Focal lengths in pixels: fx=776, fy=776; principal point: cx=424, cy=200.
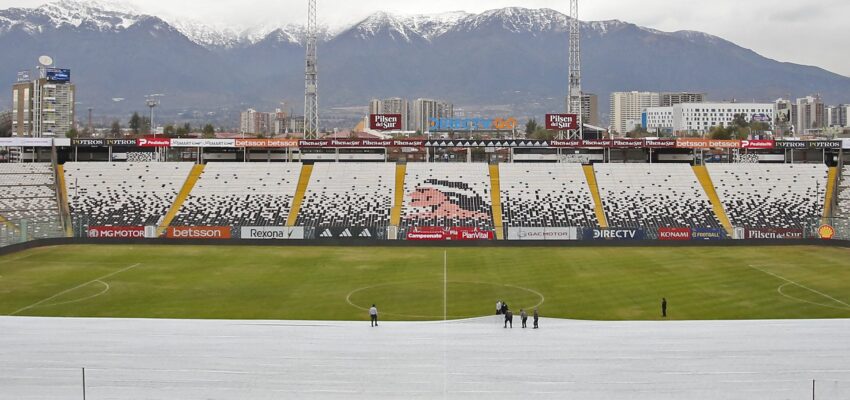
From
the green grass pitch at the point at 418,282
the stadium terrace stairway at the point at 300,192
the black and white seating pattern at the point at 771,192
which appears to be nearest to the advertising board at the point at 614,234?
the green grass pitch at the point at 418,282

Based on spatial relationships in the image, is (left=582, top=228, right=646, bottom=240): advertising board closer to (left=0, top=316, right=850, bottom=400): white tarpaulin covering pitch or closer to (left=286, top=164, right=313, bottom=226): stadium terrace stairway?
(left=286, top=164, right=313, bottom=226): stadium terrace stairway

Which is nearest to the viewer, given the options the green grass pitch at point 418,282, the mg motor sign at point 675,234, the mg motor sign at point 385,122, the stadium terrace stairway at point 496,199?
the green grass pitch at point 418,282

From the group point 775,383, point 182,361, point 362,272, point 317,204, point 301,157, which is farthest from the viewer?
point 301,157

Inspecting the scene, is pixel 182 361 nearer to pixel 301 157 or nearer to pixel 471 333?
pixel 471 333

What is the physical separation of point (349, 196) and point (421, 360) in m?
54.1

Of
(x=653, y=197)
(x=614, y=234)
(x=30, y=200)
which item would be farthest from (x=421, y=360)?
(x=30, y=200)

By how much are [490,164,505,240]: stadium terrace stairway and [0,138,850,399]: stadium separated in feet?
0.78

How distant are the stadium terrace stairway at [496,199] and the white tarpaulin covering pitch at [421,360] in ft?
110

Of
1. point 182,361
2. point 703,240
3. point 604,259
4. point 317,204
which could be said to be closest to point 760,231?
point 703,240

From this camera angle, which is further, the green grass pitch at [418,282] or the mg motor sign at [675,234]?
the mg motor sign at [675,234]

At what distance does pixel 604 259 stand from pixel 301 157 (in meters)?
49.9

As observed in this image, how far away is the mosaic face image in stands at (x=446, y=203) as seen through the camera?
7744cm

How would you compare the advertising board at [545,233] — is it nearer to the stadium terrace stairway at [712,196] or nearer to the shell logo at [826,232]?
the stadium terrace stairway at [712,196]

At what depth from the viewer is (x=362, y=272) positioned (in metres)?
55.4
